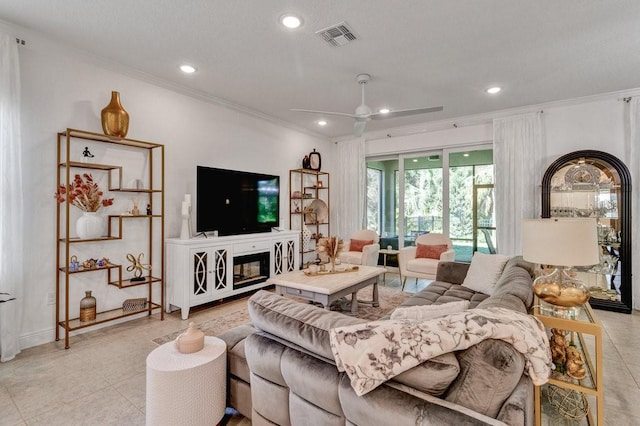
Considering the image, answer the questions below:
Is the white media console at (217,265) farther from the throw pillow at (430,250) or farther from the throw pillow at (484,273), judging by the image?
the throw pillow at (484,273)

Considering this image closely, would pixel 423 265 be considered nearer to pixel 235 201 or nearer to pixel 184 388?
pixel 235 201

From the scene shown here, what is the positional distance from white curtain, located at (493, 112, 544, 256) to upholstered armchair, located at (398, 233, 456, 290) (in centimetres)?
93

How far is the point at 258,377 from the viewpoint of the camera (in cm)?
152

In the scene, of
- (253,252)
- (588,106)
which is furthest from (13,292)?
(588,106)

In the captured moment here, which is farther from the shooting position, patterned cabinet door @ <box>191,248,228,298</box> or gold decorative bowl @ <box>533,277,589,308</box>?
patterned cabinet door @ <box>191,248,228,298</box>

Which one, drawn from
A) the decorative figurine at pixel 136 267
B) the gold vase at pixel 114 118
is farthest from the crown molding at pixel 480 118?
the decorative figurine at pixel 136 267

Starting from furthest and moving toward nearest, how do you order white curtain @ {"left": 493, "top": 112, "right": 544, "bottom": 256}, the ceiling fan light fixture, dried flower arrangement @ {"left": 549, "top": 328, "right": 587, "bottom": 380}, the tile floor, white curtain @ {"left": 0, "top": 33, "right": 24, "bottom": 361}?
white curtain @ {"left": 493, "top": 112, "right": 544, "bottom": 256} → the ceiling fan light fixture → white curtain @ {"left": 0, "top": 33, "right": 24, "bottom": 361} → the tile floor → dried flower arrangement @ {"left": 549, "top": 328, "right": 587, "bottom": 380}

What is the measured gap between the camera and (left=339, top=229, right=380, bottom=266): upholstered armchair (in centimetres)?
496

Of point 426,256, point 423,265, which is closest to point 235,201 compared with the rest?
point 423,265

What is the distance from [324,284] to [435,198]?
3406 mm

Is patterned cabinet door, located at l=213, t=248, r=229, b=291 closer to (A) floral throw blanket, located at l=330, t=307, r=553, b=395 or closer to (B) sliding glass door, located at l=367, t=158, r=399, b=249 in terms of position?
(A) floral throw blanket, located at l=330, t=307, r=553, b=395

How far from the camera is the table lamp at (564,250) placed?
1.68 metres

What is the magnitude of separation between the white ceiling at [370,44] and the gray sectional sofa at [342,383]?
2.20m

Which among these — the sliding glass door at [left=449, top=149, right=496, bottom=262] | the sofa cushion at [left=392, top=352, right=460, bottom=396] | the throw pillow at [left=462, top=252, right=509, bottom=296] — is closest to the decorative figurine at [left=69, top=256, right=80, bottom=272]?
the sofa cushion at [left=392, top=352, right=460, bottom=396]
